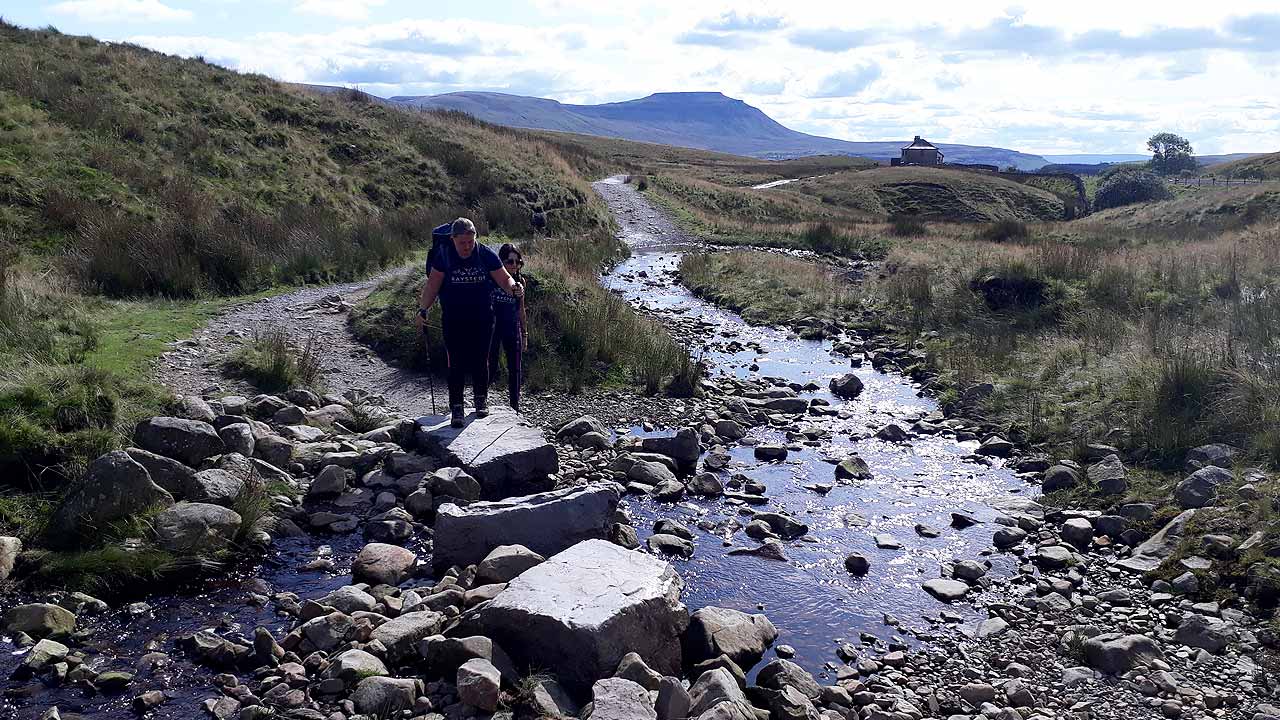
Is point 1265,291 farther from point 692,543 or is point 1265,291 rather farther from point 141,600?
point 141,600

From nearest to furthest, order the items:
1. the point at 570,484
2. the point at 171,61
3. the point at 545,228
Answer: the point at 570,484
the point at 545,228
the point at 171,61

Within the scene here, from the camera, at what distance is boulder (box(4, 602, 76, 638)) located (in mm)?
5488

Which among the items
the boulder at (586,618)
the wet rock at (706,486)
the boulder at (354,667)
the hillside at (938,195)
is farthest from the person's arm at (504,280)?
the hillside at (938,195)

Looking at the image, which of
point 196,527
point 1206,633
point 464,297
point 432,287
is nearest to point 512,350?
point 464,297

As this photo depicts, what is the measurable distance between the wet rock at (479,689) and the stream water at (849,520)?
2147 millimetres

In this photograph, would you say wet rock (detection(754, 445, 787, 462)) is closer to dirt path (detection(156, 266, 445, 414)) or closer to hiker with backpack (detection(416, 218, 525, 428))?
hiker with backpack (detection(416, 218, 525, 428))

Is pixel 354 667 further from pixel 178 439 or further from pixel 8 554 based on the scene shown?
pixel 178 439

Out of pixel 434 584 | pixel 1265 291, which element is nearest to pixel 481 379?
pixel 434 584

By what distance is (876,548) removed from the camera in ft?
26.2

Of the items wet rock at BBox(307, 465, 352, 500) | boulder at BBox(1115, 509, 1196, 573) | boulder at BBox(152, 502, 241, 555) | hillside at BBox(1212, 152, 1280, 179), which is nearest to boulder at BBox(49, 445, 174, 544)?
boulder at BBox(152, 502, 241, 555)

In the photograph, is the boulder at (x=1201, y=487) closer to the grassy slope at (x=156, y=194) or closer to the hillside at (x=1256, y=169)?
the grassy slope at (x=156, y=194)

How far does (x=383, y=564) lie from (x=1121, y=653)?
5.44 meters

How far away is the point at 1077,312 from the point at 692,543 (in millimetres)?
12324

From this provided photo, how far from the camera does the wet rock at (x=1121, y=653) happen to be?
231 inches
